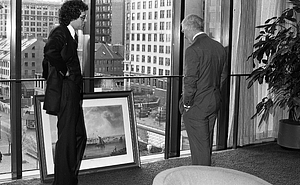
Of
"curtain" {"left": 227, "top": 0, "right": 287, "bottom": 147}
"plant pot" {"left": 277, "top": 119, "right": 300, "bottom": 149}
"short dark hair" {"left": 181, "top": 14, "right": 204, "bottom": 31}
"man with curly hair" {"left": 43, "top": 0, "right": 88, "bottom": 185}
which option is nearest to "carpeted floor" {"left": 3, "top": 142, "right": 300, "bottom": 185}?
"plant pot" {"left": 277, "top": 119, "right": 300, "bottom": 149}

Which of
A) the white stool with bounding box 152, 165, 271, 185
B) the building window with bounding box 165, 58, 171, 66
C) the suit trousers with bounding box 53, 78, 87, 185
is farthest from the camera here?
the building window with bounding box 165, 58, 171, 66

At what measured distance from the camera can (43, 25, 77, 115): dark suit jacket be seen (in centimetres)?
391

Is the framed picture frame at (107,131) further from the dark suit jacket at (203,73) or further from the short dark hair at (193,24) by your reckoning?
the short dark hair at (193,24)

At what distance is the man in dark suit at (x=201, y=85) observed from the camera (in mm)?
4246

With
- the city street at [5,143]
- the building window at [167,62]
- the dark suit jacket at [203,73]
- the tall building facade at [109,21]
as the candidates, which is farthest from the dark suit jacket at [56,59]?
the building window at [167,62]

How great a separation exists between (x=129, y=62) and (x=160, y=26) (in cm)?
62

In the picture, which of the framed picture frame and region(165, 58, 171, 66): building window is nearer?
the framed picture frame

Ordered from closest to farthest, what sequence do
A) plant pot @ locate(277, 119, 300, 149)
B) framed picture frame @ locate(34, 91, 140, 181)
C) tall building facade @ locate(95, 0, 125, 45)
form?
framed picture frame @ locate(34, 91, 140, 181), tall building facade @ locate(95, 0, 125, 45), plant pot @ locate(277, 119, 300, 149)

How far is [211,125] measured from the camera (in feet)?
15.0

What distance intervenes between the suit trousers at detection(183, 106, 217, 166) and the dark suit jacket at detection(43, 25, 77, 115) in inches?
49.9

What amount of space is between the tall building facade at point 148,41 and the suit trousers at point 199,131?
1.20 metres

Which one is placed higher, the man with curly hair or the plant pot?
the man with curly hair

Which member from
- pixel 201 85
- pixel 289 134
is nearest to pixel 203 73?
pixel 201 85

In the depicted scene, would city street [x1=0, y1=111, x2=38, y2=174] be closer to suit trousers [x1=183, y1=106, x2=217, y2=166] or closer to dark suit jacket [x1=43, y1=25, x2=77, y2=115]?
dark suit jacket [x1=43, y1=25, x2=77, y2=115]
